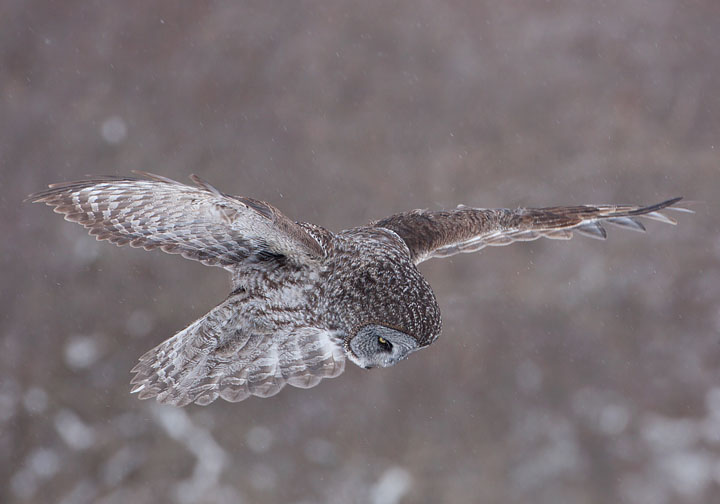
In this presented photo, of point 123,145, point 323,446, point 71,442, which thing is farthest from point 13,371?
point 323,446

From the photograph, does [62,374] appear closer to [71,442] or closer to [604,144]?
[71,442]

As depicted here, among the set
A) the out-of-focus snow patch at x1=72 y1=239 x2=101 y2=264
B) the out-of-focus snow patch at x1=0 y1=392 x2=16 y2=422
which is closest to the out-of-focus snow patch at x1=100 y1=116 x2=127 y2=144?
the out-of-focus snow patch at x1=72 y1=239 x2=101 y2=264

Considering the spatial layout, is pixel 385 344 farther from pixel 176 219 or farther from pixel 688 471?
pixel 688 471

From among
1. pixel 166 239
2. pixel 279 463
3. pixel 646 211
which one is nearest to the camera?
pixel 166 239

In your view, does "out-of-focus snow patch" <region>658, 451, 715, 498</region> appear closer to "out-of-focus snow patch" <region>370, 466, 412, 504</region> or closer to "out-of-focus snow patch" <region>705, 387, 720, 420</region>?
"out-of-focus snow patch" <region>705, 387, 720, 420</region>

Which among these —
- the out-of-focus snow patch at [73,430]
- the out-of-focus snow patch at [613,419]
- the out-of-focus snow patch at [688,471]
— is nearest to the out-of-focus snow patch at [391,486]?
the out-of-focus snow patch at [613,419]
